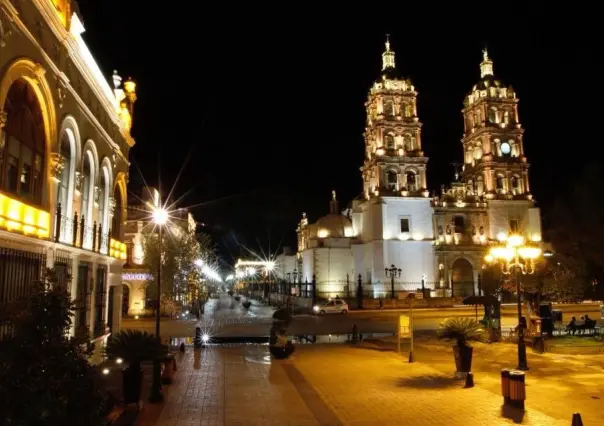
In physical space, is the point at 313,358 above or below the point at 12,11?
below

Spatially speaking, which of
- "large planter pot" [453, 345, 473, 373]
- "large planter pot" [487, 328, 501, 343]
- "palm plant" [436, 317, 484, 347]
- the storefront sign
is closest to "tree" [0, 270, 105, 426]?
"palm plant" [436, 317, 484, 347]

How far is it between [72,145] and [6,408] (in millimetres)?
11555

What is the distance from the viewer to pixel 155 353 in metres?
11.0

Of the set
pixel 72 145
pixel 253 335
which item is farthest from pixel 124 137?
pixel 253 335

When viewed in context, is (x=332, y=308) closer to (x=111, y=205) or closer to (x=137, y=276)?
(x=137, y=276)

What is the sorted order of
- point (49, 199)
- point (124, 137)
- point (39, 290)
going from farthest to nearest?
point (124, 137) < point (49, 199) < point (39, 290)

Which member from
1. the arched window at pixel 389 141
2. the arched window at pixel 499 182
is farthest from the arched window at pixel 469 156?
the arched window at pixel 389 141

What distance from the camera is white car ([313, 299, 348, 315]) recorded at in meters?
42.9

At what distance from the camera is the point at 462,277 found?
6069cm

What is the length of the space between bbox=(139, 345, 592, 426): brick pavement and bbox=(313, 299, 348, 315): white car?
25.1m

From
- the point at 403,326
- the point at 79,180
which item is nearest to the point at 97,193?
the point at 79,180

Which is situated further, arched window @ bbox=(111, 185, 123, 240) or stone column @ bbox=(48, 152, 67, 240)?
arched window @ bbox=(111, 185, 123, 240)

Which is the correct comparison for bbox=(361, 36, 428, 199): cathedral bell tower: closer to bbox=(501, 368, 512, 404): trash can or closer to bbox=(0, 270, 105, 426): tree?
bbox=(501, 368, 512, 404): trash can

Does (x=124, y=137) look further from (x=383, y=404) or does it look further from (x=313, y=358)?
(x=383, y=404)
